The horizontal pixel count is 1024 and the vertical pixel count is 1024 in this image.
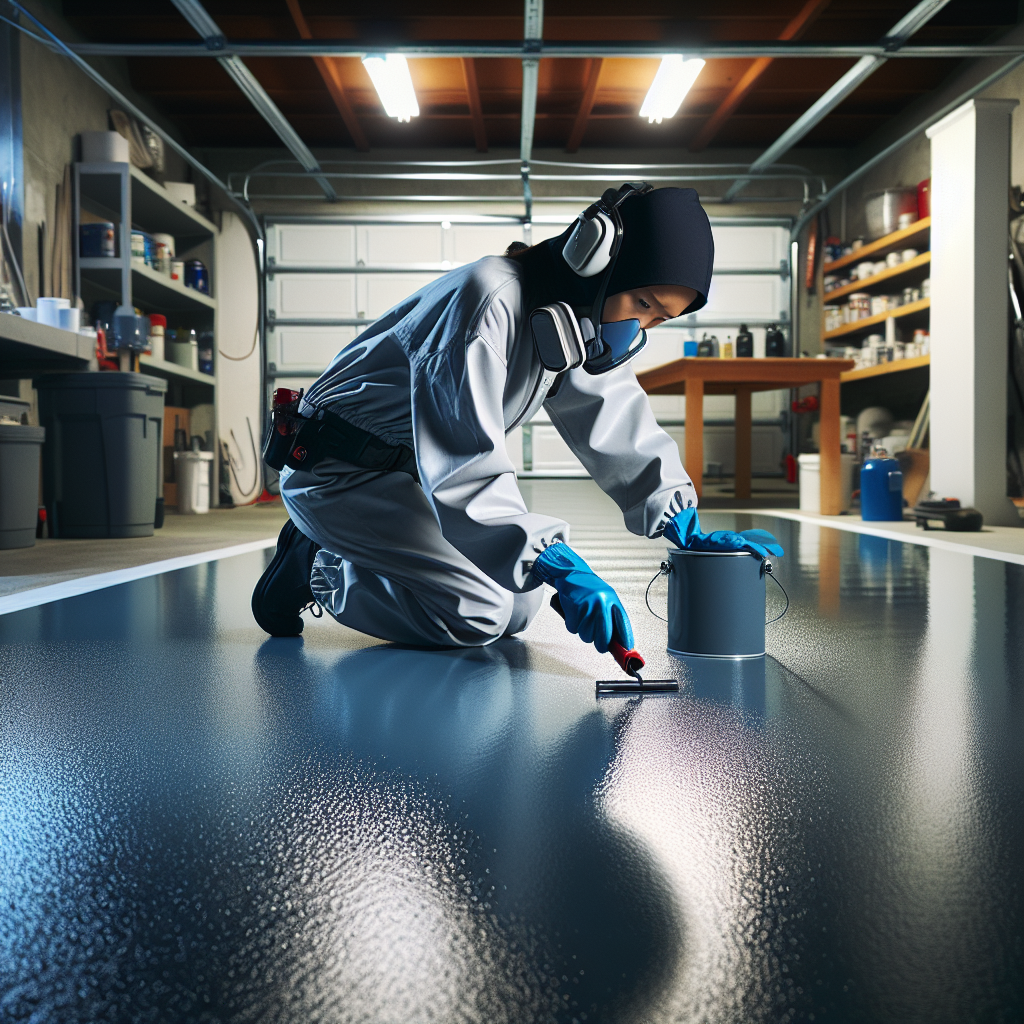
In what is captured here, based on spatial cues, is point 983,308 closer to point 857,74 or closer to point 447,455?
point 857,74

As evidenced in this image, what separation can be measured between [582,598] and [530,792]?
15.5 inches

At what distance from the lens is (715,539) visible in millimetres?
1765

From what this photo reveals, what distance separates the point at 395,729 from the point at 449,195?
30.2 ft

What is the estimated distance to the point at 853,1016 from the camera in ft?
2.06

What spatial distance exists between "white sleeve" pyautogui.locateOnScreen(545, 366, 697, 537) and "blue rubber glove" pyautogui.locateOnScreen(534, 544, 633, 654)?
411 millimetres

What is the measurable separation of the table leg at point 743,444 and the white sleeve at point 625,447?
608 cm

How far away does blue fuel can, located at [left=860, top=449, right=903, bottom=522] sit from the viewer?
5438 millimetres

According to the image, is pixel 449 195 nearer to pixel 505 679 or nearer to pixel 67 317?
pixel 67 317

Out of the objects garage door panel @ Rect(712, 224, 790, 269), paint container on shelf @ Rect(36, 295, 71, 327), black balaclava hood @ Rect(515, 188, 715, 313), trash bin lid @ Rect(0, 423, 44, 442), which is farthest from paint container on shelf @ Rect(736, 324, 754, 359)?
black balaclava hood @ Rect(515, 188, 715, 313)

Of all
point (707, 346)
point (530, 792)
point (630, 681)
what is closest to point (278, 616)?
point (630, 681)

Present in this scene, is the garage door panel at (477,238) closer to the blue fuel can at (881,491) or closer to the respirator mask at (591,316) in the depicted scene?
the blue fuel can at (881,491)

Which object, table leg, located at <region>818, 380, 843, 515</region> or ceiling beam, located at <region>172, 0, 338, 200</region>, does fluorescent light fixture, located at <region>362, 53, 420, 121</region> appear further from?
table leg, located at <region>818, 380, 843, 515</region>

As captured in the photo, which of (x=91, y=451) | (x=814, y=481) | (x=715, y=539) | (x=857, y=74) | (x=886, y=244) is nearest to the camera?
(x=715, y=539)

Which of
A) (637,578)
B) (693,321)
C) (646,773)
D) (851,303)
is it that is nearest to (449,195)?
(693,321)
